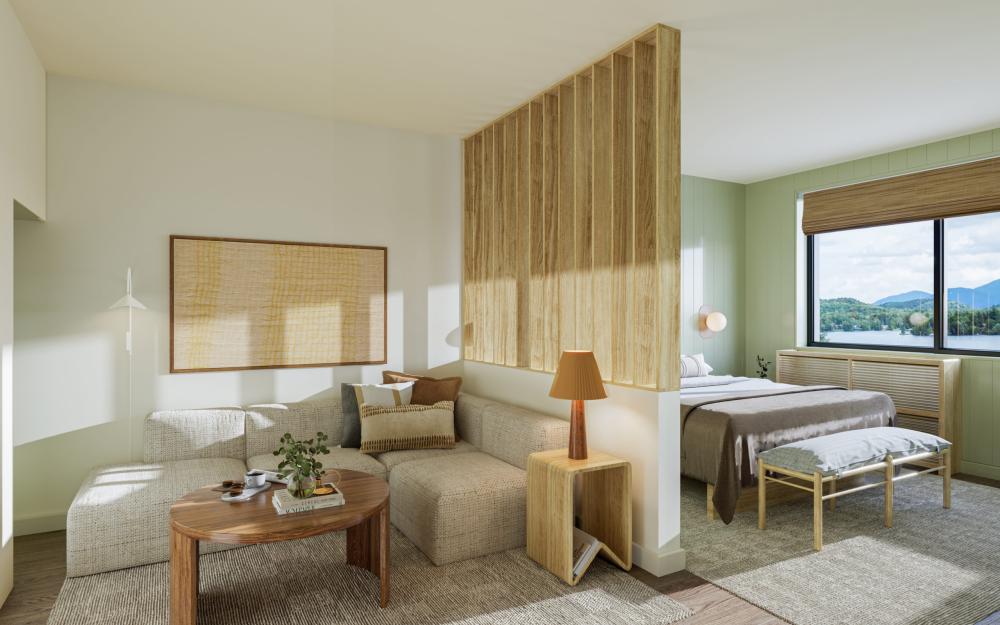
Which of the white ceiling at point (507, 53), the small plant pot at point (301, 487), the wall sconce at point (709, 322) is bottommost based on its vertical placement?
the small plant pot at point (301, 487)

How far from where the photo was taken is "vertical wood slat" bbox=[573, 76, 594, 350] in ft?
11.8

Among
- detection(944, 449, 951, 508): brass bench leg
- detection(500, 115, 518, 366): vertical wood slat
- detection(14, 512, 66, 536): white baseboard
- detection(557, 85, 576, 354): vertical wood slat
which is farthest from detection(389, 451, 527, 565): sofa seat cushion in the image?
detection(944, 449, 951, 508): brass bench leg

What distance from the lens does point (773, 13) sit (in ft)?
9.64

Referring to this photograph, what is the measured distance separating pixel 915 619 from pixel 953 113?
3651 mm

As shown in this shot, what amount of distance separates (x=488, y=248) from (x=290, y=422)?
1.91 metres

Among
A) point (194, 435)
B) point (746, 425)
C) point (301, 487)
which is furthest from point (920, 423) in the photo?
point (194, 435)

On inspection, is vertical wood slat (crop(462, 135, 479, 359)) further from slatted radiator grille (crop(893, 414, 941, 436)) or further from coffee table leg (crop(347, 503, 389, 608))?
slatted radiator grille (crop(893, 414, 941, 436))

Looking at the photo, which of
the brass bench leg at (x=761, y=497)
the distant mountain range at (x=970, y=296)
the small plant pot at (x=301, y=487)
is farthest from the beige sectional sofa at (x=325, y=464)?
the distant mountain range at (x=970, y=296)

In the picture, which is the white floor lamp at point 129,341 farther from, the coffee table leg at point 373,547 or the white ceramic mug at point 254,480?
the coffee table leg at point 373,547

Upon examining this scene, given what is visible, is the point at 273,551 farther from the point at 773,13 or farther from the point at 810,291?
the point at 810,291

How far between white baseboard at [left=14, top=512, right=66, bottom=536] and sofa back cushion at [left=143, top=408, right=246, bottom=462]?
23.0 inches

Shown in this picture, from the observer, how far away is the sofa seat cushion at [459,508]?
3078mm

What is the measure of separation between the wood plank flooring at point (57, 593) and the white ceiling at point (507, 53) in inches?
108

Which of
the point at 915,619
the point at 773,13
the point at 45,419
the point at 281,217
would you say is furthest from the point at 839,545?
the point at 45,419
